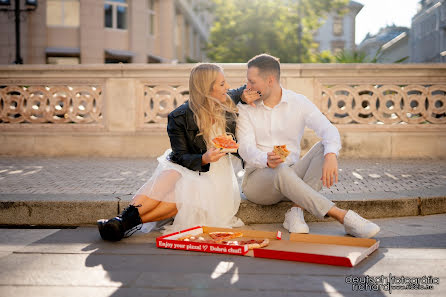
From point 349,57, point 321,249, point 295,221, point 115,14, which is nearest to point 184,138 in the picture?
point 295,221

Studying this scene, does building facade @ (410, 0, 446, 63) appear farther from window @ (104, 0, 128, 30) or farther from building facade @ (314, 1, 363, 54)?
window @ (104, 0, 128, 30)

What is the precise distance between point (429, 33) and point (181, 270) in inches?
2310

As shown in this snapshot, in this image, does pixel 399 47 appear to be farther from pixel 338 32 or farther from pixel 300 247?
pixel 300 247

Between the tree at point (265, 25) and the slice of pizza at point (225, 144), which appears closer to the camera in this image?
the slice of pizza at point (225, 144)

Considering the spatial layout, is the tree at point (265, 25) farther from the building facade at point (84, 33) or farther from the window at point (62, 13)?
the window at point (62, 13)

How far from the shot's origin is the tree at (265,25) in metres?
31.1

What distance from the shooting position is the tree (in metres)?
31.1

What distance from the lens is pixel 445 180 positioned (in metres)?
6.19

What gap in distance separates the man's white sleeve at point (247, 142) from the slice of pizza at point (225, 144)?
278 mm

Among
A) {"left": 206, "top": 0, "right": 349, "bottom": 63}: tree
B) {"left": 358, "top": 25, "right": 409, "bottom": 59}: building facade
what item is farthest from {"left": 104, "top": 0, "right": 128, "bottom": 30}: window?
{"left": 358, "top": 25, "right": 409, "bottom": 59}: building facade

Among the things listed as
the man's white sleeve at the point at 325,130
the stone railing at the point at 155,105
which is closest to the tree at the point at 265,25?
the stone railing at the point at 155,105

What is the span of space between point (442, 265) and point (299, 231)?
4.17 feet

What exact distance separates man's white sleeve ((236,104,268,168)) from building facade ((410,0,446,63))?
4767 cm

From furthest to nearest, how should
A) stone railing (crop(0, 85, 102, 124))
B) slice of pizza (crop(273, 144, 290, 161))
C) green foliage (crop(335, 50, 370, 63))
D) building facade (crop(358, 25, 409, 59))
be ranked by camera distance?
building facade (crop(358, 25, 409, 59)) → green foliage (crop(335, 50, 370, 63)) → stone railing (crop(0, 85, 102, 124)) → slice of pizza (crop(273, 144, 290, 161))
